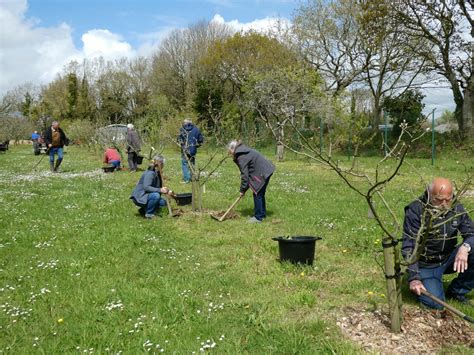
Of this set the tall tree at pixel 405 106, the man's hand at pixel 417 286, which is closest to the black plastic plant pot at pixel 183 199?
the man's hand at pixel 417 286

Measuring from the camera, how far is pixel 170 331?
403 cm

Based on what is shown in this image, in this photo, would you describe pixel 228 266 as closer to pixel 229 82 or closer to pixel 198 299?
pixel 198 299

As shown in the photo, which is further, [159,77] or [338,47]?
[159,77]

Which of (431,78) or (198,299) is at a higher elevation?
(431,78)

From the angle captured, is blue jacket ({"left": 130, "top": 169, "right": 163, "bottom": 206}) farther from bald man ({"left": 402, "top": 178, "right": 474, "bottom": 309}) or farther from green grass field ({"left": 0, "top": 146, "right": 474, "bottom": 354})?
bald man ({"left": 402, "top": 178, "right": 474, "bottom": 309})

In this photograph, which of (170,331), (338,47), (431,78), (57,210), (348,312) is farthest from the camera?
(338,47)

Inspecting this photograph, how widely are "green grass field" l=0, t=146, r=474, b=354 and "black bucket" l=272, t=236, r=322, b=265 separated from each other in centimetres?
12

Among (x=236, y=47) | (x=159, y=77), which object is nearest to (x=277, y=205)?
(x=236, y=47)

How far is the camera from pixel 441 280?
459cm

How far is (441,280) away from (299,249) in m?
Answer: 1.67

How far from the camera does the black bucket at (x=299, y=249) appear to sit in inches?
221

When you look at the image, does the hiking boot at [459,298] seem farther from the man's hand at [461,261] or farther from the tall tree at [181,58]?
the tall tree at [181,58]

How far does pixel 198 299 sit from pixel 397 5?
2115cm

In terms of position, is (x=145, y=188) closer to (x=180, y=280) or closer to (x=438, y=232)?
(x=180, y=280)
